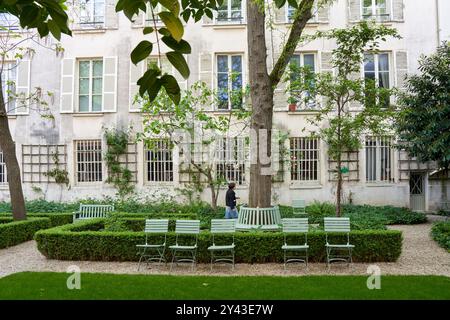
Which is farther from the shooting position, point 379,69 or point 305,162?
point 379,69

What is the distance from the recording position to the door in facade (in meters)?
18.3

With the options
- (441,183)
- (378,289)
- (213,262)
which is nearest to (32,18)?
(378,289)

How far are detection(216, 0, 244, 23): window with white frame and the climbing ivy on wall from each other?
625cm

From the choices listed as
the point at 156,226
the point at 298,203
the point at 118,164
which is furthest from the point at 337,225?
the point at 118,164

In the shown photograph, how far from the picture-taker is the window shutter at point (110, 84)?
61.4 ft

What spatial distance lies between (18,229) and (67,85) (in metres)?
8.75

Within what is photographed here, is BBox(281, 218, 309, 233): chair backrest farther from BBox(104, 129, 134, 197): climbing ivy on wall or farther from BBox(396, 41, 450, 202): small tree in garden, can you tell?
BBox(104, 129, 134, 197): climbing ivy on wall

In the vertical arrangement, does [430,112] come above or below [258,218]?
above

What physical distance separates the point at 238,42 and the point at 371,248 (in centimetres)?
1161

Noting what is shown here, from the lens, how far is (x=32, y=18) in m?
2.27

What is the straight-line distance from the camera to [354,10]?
18.4m

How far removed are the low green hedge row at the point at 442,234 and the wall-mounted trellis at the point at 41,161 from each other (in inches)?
553

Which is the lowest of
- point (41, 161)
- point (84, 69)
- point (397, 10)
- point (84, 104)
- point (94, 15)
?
point (41, 161)

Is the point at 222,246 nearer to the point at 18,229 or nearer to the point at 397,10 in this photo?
the point at 18,229
